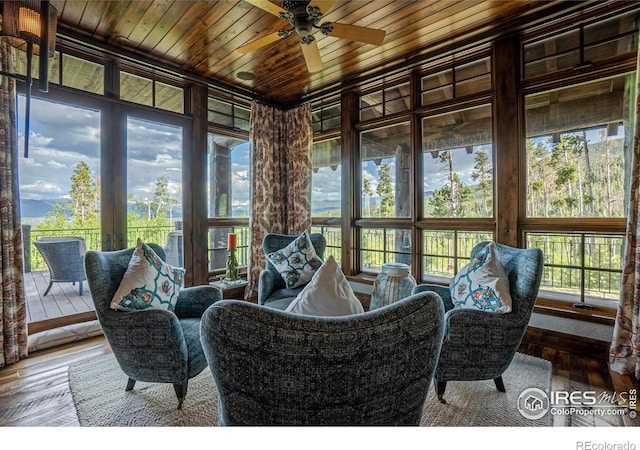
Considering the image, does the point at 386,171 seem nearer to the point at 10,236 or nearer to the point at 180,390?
the point at 180,390

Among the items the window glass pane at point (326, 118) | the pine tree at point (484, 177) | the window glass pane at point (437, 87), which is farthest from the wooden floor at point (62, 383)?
the window glass pane at point (326, 118)

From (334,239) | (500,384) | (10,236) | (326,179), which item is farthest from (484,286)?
(10,236)

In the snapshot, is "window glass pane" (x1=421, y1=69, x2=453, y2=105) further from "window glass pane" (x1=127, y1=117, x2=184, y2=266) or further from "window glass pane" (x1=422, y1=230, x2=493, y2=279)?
"window glass pane" (x1=127, y1=117, x2=184, y2=266)

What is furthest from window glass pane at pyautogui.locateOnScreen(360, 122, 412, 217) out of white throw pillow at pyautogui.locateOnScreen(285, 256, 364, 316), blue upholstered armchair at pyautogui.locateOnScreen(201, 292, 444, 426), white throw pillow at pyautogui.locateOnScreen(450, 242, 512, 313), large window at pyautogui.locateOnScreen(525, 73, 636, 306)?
blue upholstered armchair at pyautogui.locateOnScreen(201, 292, 444, 426)

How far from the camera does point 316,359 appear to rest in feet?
2.26

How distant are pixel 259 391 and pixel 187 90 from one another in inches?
152

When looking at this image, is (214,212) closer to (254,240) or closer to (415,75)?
(254,240)

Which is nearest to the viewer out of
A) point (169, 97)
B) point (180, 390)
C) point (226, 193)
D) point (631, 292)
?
point (180, 390)

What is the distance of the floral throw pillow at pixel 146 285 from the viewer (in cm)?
171

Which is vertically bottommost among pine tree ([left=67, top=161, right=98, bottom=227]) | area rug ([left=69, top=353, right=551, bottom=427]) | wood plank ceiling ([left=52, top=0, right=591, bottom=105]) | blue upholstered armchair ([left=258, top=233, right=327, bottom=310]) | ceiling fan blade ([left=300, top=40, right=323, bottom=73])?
area rug ([left=69, top=353, right=551, bottom=427])

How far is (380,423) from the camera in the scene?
78 cm

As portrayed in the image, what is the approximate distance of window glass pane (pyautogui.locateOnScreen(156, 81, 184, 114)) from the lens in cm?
338

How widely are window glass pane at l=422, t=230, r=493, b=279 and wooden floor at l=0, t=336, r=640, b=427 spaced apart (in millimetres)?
963

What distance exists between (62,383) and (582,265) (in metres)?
4.12
